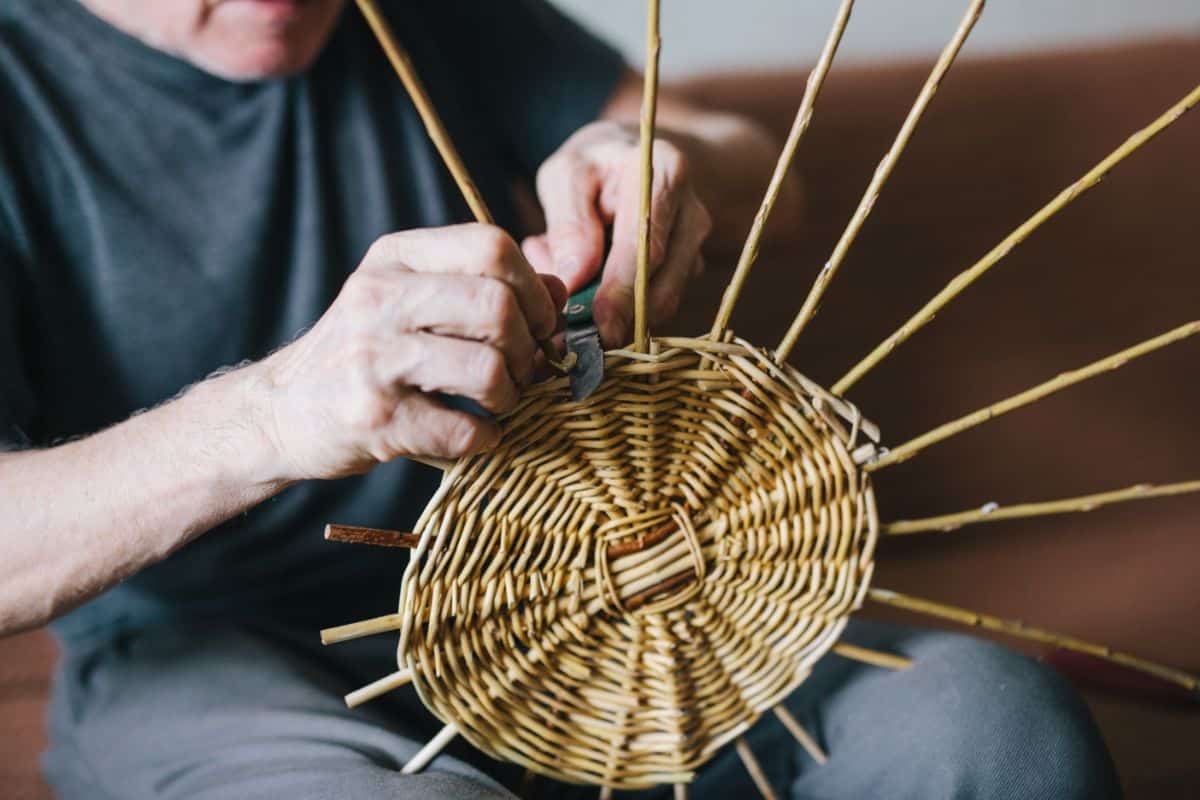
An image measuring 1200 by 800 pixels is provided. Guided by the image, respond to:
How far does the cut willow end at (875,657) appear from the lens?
640mm

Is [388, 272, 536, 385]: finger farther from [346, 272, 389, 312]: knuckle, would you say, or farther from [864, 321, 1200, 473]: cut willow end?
[864, 321, 1200, 473]: cut willow end

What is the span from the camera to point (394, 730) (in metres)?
0.71

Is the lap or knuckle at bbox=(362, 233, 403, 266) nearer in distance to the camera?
knuckle at bbox=(362, 233, 403, 266)

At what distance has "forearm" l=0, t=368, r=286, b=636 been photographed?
544 mm

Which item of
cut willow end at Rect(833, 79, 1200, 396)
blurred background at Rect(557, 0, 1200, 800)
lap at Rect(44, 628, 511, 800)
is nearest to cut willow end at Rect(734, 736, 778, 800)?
lap at Rect(44, 628, 511, 800)

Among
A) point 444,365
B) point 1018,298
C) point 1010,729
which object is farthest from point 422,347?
point 1018,298

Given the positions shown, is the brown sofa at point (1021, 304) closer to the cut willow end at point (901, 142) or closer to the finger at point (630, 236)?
the finger at point (630, 236)

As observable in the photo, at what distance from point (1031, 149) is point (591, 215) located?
0.70m

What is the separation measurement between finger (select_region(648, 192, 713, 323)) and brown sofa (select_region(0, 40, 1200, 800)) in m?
0.43

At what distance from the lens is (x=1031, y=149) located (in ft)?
3.70

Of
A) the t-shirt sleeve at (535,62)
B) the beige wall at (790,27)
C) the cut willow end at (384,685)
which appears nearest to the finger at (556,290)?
the cut willow end at (384,685)

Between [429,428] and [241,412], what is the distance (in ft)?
0.42

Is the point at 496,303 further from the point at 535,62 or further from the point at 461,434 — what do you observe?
the point at 535,62

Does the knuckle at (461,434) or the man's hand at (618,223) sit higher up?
the man's hand at (618,223)
